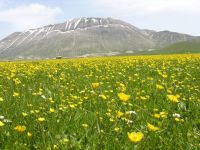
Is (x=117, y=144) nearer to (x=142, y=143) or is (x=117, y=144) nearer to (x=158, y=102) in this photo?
(x=142, y=143)

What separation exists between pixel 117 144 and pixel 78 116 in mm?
1464

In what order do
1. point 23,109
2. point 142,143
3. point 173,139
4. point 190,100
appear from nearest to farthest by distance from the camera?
point 142,143
point 173,139
point 23,109
point 190,100

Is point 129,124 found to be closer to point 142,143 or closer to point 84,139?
point 84,139

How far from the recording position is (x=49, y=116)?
573 cm

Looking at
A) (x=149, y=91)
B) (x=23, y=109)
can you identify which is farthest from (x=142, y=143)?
(x=149, y=91)

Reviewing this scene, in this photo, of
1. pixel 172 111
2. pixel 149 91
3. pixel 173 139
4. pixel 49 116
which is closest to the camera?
pixel 173 139

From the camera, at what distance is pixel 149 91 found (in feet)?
28.9

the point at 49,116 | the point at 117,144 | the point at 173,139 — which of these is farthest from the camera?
the point at 49,116

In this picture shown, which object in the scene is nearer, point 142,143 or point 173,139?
point 142,143

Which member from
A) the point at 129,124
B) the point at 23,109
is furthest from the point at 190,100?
the point at 23,109

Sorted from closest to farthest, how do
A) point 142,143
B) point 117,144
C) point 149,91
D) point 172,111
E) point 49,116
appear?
point 142,143, point 117,144, point 49,116, point 172,111, point 149,91

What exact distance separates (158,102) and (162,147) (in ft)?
10.2

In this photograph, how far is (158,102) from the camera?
759cm

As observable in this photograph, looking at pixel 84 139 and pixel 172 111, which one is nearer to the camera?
pixel 84 139
